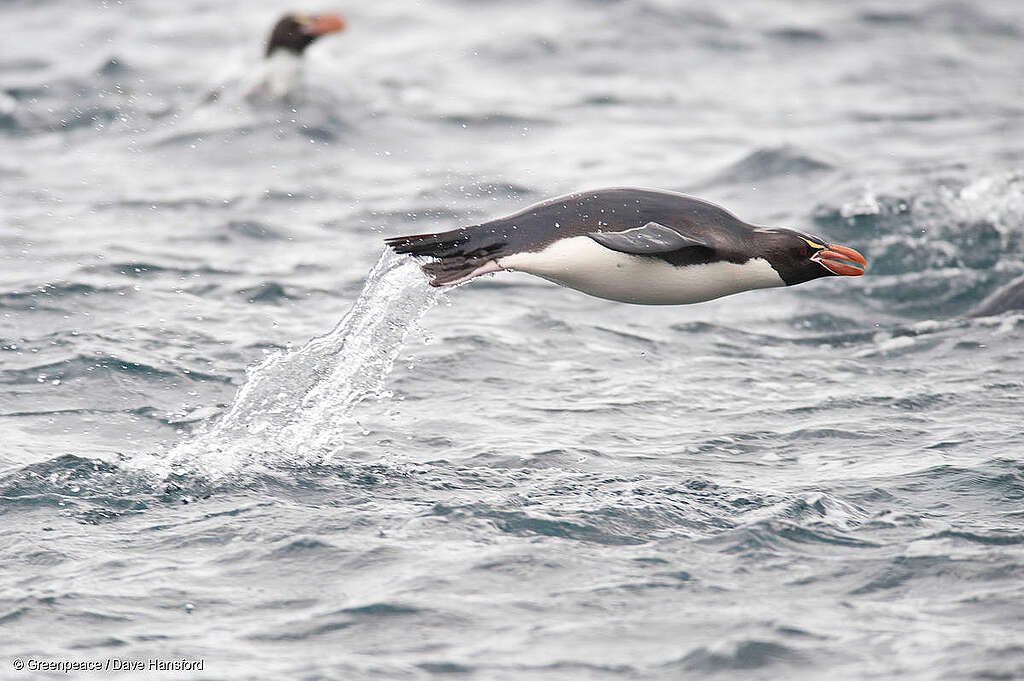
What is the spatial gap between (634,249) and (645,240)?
7cm

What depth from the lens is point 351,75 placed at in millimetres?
14273

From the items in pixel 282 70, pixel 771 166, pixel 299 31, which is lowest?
pixel 771 166

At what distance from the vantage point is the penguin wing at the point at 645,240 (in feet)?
19.5

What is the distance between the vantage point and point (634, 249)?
5.94m

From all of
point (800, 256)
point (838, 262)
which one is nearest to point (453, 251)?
point (800, 256)

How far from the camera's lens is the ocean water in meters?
5.11

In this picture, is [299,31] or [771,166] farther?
[299,31]

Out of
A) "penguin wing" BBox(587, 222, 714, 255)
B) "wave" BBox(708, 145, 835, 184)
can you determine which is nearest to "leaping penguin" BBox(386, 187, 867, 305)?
"penguin wing" BBox(587, 222, 714, 255)

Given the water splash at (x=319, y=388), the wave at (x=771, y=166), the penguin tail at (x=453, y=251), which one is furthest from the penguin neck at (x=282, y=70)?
the penguin tail at (x=453, y=251)

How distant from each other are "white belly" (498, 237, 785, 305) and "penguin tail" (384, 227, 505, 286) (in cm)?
9

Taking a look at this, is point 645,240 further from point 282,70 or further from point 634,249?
point 282,70

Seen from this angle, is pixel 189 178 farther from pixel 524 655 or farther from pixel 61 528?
pixel 524 655

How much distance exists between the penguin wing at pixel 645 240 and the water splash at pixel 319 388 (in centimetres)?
115

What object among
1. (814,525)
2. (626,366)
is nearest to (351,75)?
(626,366)
